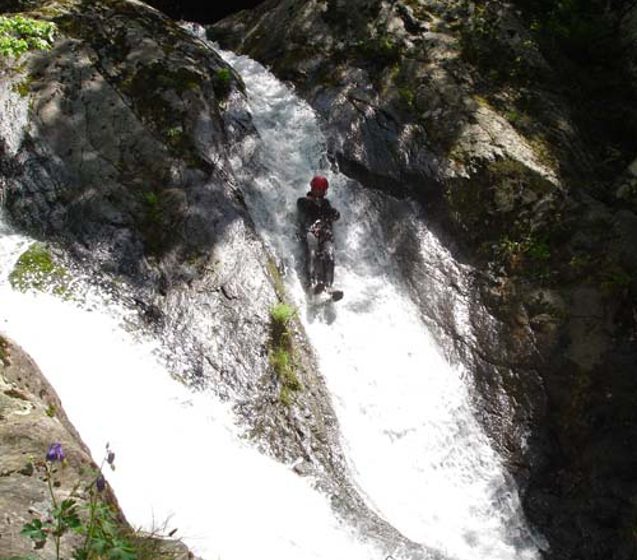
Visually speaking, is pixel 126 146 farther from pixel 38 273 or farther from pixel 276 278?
pixel 276 278

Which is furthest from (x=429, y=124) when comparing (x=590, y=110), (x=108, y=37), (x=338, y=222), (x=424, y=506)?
(x=424, y=506)

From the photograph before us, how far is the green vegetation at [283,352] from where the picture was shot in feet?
24.0

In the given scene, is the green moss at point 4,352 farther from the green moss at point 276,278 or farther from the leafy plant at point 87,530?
the green moss at point 276,278

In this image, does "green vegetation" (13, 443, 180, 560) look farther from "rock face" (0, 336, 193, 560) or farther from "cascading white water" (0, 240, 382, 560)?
"cascading white water" (0, 240, 382, 560)

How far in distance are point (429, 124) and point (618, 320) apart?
4.56 meters

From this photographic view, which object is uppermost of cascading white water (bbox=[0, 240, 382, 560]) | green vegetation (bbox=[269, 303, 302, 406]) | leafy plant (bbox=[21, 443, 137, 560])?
leafy plant (bbox=[21, 443, 137, 560])

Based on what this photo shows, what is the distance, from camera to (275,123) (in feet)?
35.9

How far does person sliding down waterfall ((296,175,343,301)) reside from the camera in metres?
8.84

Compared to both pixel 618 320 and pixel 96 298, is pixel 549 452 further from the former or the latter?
pixel 96 298

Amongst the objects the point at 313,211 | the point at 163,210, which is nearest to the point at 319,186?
the point at 313,211

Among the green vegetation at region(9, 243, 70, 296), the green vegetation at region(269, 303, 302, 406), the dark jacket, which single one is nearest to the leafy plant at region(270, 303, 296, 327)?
the green vegetation at region(269, 303, 302, 406)

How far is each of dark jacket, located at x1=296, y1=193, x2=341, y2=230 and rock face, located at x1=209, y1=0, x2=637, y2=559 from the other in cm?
118

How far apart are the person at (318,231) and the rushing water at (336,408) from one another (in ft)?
0.75

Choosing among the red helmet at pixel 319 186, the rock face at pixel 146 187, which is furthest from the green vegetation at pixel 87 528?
the red helmet at pixel 319 186
